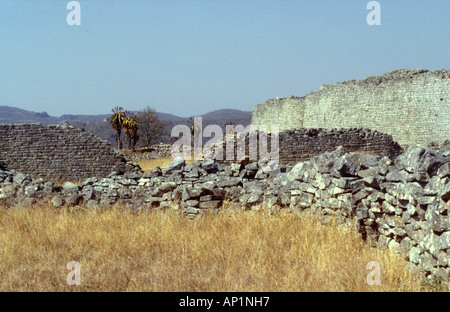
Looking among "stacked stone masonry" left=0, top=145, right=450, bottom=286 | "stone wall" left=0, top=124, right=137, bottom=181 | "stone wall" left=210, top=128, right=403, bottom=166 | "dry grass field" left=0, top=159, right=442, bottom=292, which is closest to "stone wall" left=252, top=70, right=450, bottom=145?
"stone wall" left=210, top=128, right=403, bottom=166

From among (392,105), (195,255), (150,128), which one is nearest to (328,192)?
(195,255)

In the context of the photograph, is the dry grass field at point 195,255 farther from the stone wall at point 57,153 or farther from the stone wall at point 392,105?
the stone wall at point 392,105

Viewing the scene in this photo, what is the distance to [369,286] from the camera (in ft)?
13.8

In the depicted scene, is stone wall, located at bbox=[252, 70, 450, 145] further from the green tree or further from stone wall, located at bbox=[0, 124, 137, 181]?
the green tree

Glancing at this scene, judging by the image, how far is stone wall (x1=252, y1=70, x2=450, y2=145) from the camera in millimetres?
25438

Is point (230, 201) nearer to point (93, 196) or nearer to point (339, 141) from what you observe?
point (93, 196)

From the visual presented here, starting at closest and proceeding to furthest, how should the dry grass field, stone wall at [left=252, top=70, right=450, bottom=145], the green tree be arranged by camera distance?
1. the dry grass field
2. stone wall at [left=252, top=70, right=450, bottom=145]
3. the green tree

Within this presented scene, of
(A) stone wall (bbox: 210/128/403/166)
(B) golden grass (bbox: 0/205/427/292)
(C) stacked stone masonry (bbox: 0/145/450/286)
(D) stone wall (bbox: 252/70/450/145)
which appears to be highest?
(D) stone wall (bbox: 252/70/450/145)

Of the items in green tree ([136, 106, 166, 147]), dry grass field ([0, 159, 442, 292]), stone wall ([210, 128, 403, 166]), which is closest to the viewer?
dry grass field ([0, 159, 442, 292])

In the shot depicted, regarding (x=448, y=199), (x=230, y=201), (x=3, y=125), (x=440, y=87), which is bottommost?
(x=230, y=201)

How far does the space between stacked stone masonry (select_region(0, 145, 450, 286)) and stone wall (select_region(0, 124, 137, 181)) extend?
23.5 feet

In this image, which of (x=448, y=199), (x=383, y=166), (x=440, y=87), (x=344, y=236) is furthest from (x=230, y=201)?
(x=440, y=87)

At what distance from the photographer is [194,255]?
17.7 ft
